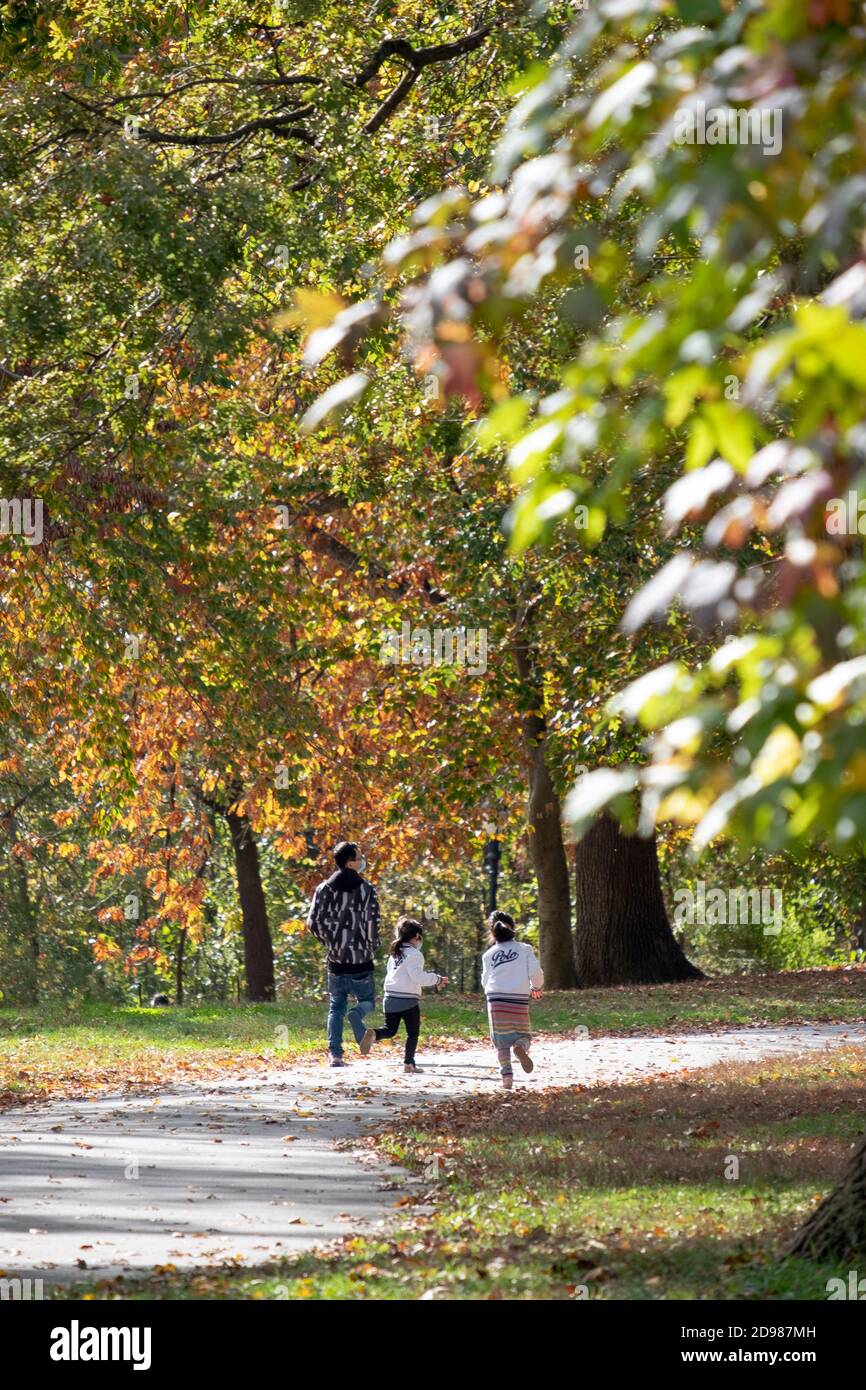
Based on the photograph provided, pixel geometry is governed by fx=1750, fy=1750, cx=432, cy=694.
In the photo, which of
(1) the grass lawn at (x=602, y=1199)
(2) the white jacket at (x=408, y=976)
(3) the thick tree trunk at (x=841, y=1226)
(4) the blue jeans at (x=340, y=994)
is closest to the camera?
(1) the grass lawn at (x=602, y=1199)

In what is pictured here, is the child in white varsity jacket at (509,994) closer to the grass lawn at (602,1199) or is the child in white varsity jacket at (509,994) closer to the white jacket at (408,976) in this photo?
the grass lawn at (602,1199)

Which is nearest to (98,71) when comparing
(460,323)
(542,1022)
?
(460,323)

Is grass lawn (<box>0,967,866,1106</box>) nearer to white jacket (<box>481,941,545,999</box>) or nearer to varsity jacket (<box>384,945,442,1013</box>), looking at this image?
varsity jacket (<box>384,945,442,1013</box>)

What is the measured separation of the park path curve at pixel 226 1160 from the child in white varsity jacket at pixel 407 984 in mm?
351

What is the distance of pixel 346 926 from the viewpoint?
54.1 feet

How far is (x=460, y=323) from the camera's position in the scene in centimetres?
349

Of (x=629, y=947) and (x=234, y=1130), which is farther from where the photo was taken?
(x=629, y=947)

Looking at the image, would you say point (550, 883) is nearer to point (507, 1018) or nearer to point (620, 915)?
point (620, 915)

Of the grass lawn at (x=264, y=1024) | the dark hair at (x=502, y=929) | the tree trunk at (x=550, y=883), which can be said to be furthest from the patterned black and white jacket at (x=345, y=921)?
the tree trunk at (x=550, y=883)

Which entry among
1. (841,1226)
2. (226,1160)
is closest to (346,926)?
(226,1160)

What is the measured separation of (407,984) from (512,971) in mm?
1836

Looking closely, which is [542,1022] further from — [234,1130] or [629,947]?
[234,1130]

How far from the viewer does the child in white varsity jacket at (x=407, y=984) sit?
632 inches

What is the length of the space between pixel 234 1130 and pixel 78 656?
5.81 metres
